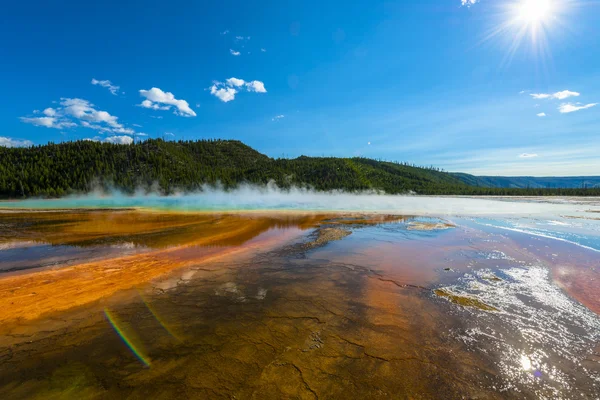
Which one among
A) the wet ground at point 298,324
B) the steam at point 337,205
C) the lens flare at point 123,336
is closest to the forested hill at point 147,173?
the steam at point 337,205

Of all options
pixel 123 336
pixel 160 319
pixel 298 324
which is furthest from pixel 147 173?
pixel 298 324

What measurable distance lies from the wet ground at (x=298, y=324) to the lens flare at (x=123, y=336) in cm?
3

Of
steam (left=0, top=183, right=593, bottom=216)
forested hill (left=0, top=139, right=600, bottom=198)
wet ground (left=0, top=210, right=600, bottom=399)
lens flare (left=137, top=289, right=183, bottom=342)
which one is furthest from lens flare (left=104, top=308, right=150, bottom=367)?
forested hill (left=0, top=139, right=600, bottom=198)

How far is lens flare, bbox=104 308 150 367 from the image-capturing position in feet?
14.5

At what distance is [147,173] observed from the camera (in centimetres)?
9944

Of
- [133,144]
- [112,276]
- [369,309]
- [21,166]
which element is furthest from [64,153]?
[369,309]

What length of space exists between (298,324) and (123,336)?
10.9 feet

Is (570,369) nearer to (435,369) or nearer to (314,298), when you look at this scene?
(435,369)

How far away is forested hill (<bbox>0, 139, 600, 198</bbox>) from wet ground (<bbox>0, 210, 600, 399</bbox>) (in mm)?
85342

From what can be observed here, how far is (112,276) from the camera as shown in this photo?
8.41 m

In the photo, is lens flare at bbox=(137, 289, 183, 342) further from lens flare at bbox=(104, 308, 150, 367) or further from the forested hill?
the forested hill

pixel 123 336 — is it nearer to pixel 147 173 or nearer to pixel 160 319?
pixel 160 319

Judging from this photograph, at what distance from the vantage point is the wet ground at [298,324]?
3.91 meters

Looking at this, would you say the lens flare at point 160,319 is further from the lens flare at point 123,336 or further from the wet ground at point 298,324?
the lens flare at point 123,336
